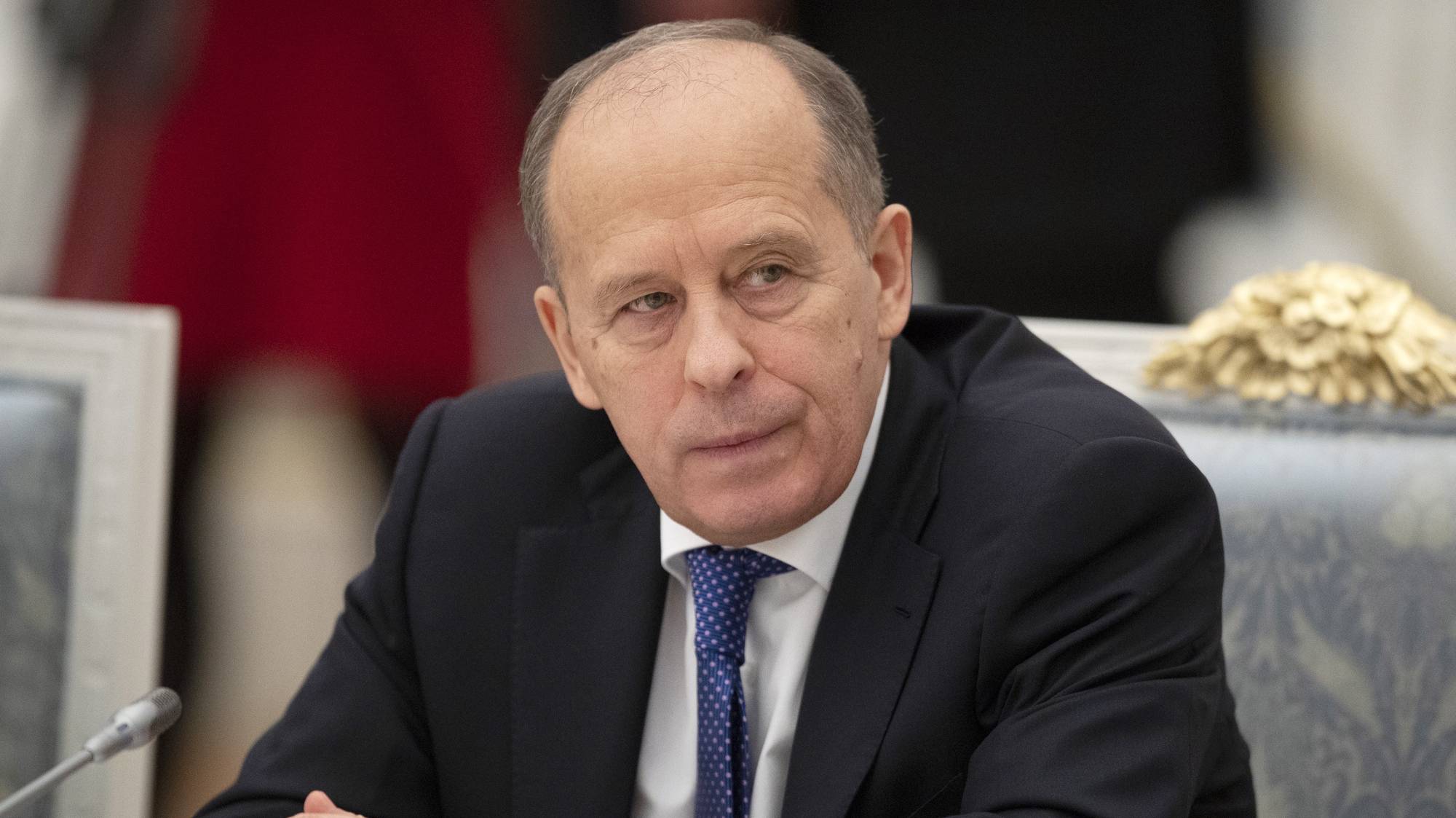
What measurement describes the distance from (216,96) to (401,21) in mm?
388

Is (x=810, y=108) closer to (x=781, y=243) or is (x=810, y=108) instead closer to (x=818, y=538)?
(x=781, y=243)

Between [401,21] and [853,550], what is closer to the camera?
[853,550]

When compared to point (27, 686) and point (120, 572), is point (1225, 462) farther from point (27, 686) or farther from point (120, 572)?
point (27, 686)

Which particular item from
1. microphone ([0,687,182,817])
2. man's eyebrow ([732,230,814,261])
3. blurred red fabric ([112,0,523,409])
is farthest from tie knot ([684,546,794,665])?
blurred red fabric ([112,0,523,409])

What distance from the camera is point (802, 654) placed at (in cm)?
157

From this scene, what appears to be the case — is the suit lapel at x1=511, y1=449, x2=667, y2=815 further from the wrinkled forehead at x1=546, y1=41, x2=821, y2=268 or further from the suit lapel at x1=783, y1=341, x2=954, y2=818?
the wrinkled forehead at x1=546, y1=41, x2=821, y2=268

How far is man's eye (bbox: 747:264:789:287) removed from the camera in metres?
1.46

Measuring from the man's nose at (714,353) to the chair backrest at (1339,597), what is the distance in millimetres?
651

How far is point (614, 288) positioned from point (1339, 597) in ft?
2.94

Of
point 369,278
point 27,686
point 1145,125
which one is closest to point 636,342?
point 27,686

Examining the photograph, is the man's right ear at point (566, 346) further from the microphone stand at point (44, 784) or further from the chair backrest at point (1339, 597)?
the chair backrest at point (1339, 597)

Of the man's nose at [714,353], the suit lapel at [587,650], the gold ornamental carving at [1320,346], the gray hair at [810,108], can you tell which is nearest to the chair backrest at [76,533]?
the suit lapel at [587,650]

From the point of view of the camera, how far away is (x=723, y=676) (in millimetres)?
1554

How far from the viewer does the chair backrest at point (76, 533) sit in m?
2.12
